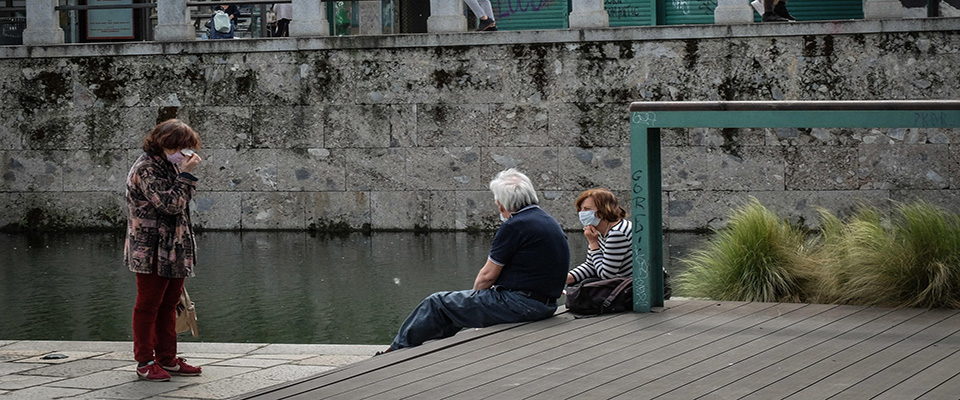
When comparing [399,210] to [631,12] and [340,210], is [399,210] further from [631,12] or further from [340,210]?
[631,12]

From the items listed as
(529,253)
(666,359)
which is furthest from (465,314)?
(666,359)

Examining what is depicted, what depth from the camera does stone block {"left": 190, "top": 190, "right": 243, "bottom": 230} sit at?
17234 millimetres

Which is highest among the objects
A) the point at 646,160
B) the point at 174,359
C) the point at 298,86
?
the point at 298,86

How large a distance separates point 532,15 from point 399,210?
482 centimetres

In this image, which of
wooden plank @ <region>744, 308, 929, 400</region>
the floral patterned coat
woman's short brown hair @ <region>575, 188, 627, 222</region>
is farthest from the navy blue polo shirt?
the floral patterned coat

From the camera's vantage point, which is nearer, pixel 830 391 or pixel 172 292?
pixel 830 391

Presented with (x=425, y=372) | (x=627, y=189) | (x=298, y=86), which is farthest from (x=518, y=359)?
(x=298, y=86)

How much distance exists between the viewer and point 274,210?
1714 cm

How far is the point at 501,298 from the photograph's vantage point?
7086 mm

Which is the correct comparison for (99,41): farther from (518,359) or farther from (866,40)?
(518,359)

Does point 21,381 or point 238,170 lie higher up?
point 238,170

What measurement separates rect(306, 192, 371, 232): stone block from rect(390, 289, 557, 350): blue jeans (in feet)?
32.3

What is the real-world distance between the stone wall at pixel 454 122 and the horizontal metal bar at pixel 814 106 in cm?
883

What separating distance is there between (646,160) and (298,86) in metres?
10.3
